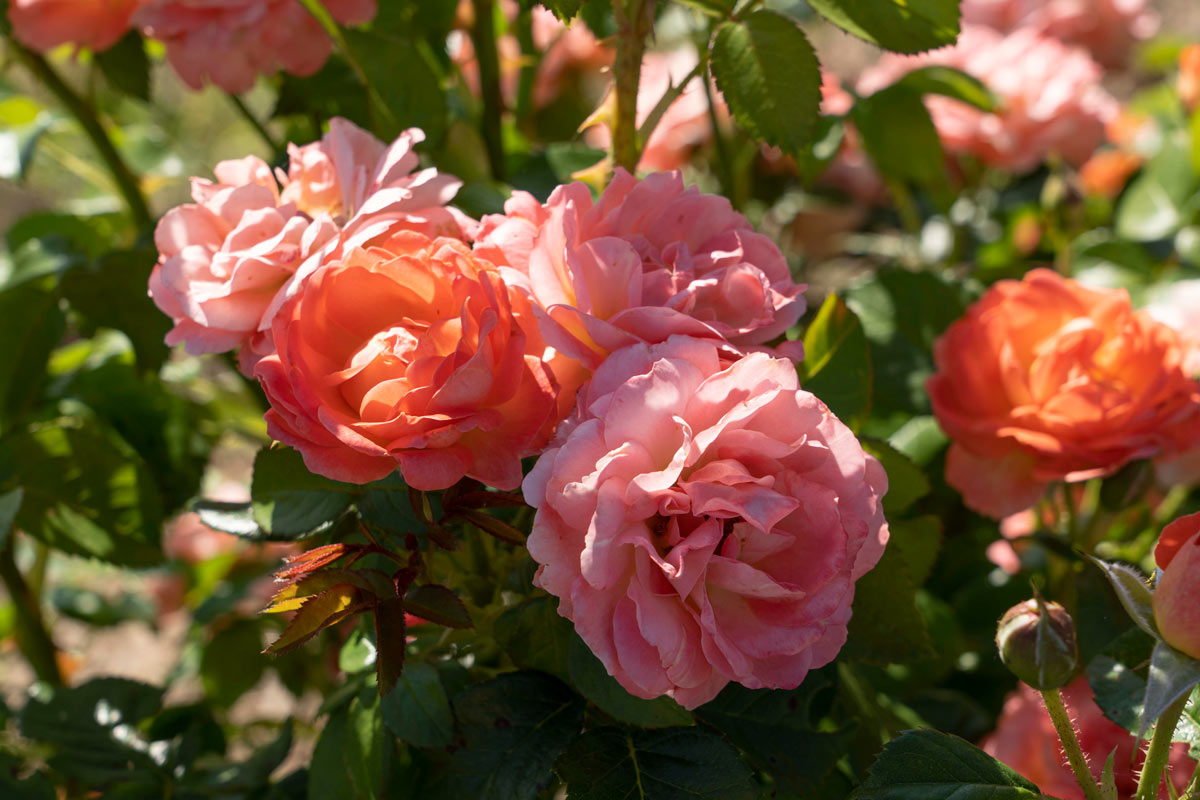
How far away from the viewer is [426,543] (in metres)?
0.52

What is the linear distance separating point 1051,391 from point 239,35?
60cm

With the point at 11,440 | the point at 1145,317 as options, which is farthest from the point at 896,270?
the point at 11,440

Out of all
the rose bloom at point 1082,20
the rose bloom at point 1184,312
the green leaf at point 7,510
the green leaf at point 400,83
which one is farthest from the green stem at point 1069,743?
the rose bloom at point 1082,20

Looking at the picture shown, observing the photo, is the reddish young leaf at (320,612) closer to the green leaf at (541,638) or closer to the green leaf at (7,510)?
the green leaf at (541,638)

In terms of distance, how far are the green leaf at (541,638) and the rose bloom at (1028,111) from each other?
834 millimetres

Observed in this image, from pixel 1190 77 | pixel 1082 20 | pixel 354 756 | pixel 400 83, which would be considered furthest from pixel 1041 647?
pixel 1082 20

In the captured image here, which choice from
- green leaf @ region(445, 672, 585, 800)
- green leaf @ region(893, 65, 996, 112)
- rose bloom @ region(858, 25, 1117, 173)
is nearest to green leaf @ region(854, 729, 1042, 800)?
green leaf @ region(445, 672, 585, 800)

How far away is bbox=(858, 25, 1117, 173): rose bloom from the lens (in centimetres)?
118

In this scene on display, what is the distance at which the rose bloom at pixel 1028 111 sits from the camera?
3.87 ft

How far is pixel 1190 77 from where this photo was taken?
1.23 m

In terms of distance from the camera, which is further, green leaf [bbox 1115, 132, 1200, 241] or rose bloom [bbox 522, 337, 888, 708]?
green leaf [bbox 1115, 132, 1200, 241]

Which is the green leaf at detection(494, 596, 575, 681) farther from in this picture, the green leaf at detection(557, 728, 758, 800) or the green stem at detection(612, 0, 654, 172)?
the green stem at detection(612, 0, 654, 172)

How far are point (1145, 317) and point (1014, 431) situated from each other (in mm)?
130

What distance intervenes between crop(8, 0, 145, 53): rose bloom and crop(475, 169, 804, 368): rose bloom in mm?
456
